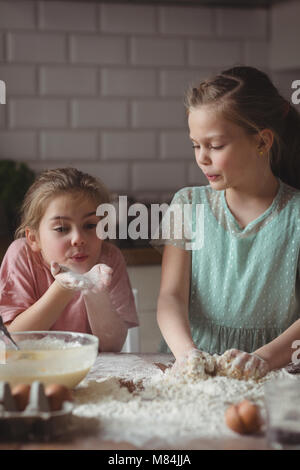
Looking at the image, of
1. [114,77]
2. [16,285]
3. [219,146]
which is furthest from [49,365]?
[114,77]

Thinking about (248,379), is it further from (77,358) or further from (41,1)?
(41,1)

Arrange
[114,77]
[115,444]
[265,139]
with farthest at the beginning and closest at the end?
[114,77] → [265,139] → [115,444]

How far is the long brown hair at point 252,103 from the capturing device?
1452 millimetres

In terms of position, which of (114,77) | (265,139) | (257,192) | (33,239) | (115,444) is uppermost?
(114,77)

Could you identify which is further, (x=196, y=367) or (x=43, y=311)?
(x=43, y=311)

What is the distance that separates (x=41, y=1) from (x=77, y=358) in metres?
1.95

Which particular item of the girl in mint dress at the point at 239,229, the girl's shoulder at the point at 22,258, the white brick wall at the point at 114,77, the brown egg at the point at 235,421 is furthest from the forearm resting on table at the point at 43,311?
the white brick wall at the point at 114,77

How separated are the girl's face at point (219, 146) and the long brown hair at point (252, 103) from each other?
0.07 ft

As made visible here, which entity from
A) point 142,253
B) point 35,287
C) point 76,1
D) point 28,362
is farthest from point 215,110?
point 76,1

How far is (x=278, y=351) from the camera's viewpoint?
4.25 feet

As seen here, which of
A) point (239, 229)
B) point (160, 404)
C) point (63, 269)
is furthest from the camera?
point (239, 229)

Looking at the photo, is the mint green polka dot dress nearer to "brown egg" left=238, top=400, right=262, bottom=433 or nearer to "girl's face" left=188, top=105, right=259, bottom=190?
"girl's face" left=188, top=105, right=259, bottom=190

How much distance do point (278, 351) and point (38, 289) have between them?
565 mm

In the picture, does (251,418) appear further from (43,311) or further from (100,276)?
(43,311)
